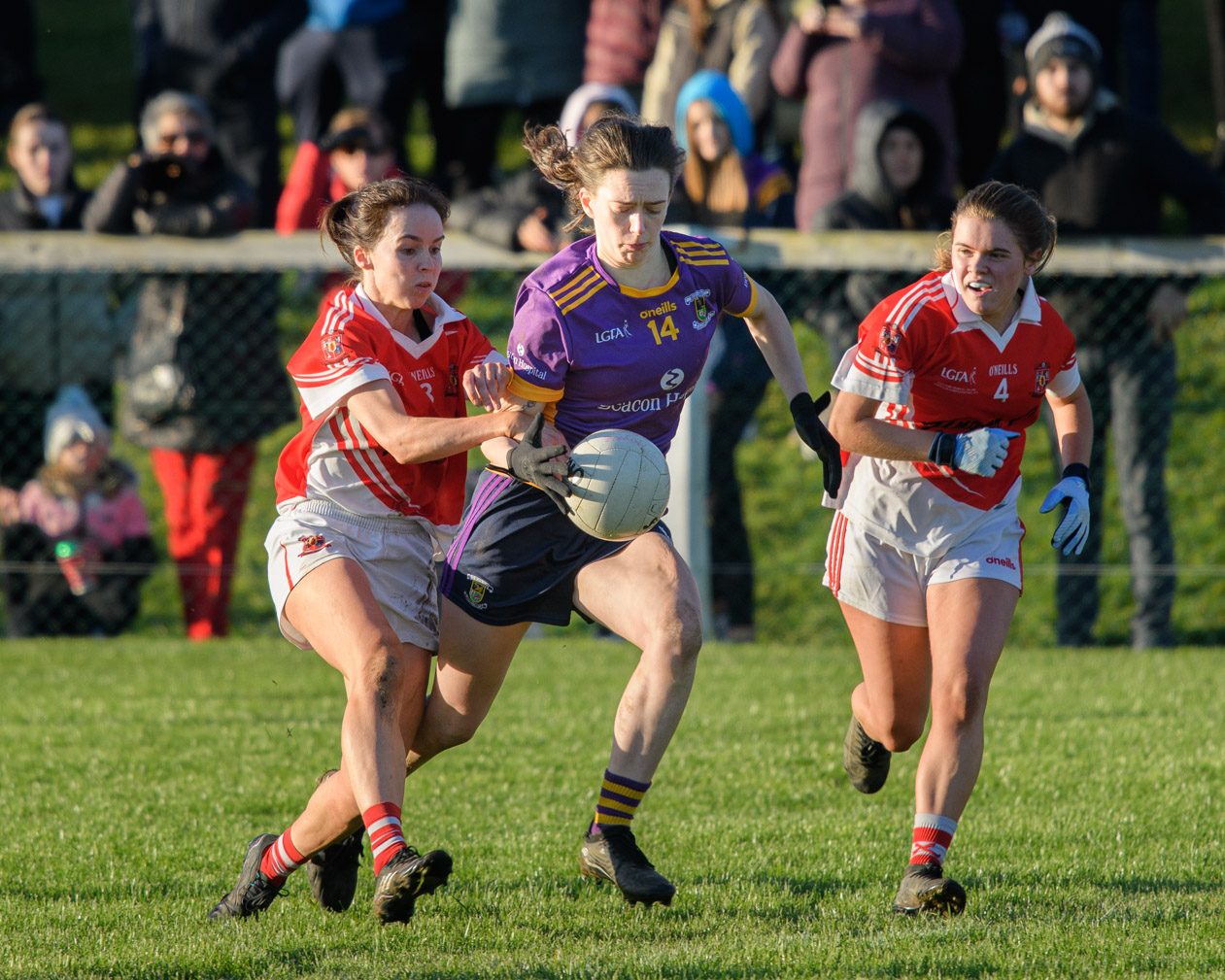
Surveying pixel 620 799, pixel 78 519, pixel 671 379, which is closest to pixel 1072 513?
pixel 671 379

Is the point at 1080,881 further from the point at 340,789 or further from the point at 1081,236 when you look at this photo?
the point at 1081,236

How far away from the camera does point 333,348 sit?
4.30 metres

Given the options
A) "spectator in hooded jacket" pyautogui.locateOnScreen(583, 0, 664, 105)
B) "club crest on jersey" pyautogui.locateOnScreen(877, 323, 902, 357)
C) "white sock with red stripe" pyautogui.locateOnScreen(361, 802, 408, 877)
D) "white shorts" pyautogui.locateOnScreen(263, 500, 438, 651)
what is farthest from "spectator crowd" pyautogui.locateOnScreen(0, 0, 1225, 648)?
"white sock with red stripe" pyautogui.locateOnScreen(361, 802, 408, 877)

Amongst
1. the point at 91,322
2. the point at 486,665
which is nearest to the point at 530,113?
the point at 91,322

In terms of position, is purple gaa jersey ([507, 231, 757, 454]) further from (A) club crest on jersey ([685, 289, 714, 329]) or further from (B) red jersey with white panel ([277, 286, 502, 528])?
(B) red jersey with white panel ([277, 286, 502, 528])

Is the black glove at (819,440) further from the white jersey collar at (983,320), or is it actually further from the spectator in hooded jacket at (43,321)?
the spectator in hooded jacket at (43,321)

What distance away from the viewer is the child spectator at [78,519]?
8.65m

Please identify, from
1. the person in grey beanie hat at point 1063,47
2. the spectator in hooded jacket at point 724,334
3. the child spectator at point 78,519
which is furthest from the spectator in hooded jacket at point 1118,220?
the child spectator at point 78,519

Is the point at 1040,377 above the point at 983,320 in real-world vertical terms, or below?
below

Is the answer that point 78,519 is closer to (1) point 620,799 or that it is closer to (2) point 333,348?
(2) point 333,348

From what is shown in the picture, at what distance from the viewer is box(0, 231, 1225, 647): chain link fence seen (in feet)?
26.6

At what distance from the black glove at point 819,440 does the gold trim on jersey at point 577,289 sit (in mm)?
753

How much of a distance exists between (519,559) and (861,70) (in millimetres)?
5547

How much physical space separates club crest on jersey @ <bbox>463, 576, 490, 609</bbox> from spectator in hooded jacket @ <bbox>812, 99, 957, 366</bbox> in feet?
14.1
